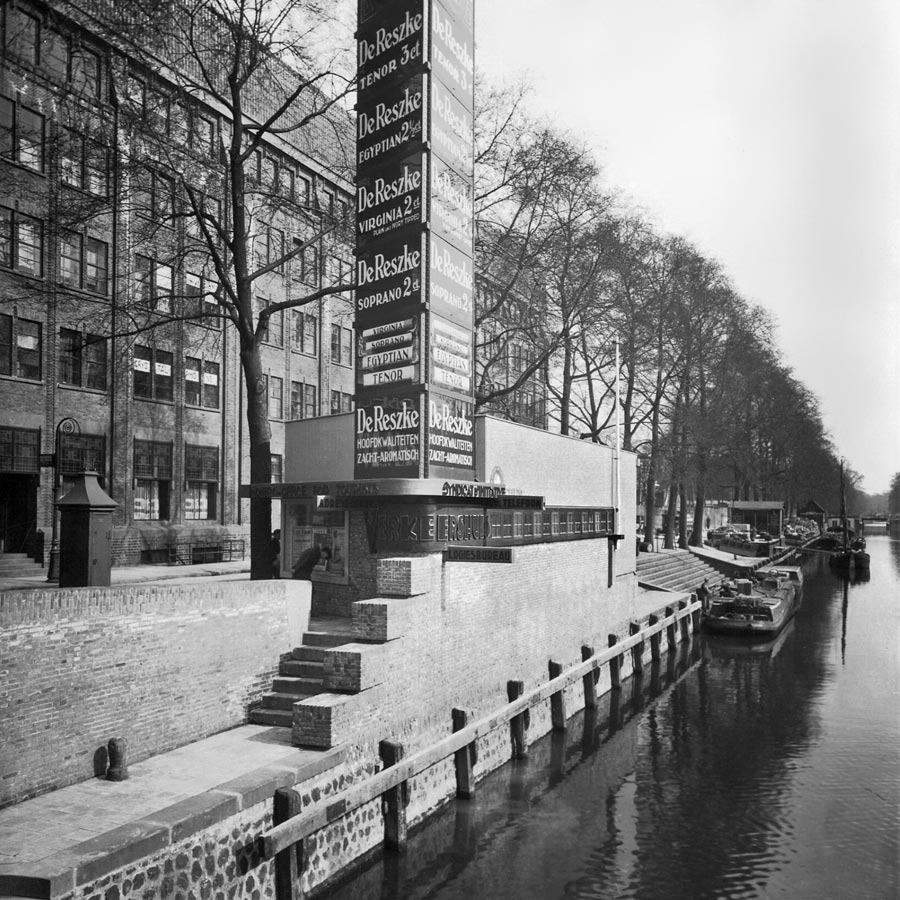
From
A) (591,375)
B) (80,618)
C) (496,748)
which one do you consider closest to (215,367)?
(591,375)

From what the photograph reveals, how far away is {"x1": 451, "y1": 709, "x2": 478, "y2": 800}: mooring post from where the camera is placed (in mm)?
14117

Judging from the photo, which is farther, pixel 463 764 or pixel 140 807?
pixel 463 764

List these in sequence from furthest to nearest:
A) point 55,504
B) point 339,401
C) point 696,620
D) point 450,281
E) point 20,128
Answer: point 339,401, point 696,620, point 20,128, point 55,504, point 450,281

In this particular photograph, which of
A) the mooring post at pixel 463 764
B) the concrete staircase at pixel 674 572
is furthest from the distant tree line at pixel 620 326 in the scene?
the mooring post at pixel 463 764

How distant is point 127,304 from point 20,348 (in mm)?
8541

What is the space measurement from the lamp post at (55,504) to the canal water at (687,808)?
9698 millimetres

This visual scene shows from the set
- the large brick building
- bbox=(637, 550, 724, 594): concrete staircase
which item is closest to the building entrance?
the large brick building

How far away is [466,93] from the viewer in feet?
51.8

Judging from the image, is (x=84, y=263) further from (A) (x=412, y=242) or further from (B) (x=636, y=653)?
(B) (x=636, y=653)

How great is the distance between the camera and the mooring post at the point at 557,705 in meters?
18.3

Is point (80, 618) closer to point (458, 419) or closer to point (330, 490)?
point (330, 490)

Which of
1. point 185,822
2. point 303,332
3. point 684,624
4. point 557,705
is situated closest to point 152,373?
point 303,332

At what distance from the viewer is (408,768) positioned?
12.0 m

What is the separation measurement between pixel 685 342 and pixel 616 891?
33831mm
